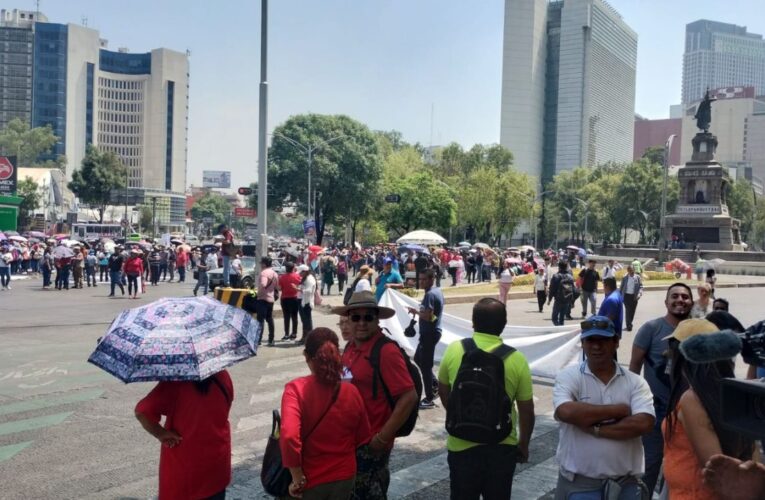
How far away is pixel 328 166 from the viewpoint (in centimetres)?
5862

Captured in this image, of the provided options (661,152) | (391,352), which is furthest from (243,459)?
(661,152)

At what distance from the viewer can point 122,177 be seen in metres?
80.0

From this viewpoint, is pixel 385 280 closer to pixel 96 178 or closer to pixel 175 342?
pixel 175 342

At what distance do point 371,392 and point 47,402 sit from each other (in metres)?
6.46

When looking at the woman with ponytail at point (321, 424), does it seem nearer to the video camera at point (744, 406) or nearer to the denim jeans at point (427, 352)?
the video camera at point (744, 406)

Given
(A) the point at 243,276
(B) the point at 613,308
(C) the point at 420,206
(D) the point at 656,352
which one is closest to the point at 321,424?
(D) the point at 656,352

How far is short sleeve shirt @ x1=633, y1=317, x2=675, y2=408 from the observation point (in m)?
5.64

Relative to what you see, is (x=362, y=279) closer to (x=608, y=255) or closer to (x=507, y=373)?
(x=507, y=373)

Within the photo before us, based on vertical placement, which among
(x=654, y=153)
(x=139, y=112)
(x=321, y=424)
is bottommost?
(x=321, y=424)

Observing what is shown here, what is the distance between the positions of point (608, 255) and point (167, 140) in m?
127

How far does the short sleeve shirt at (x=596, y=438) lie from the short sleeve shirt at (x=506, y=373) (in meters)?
0.29

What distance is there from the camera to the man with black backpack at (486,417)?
4.25m

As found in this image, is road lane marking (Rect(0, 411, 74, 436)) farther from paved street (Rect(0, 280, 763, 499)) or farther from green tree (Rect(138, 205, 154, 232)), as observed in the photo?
green tree (Rect(138, 205, 154, 232))

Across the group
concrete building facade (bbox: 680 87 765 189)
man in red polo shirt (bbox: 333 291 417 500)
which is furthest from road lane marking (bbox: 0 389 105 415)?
concrete building facade (bbox: 680 87 765 189)
